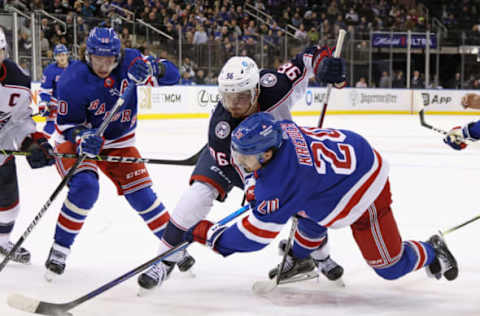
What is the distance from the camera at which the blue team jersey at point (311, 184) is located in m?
1.98

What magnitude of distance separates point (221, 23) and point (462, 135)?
11911 mm

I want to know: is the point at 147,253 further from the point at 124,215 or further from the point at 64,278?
the point at 124,215

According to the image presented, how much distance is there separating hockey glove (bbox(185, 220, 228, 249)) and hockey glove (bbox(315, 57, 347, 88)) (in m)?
0.87

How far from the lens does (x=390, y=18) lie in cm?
1788

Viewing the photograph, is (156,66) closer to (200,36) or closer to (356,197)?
(356,197)

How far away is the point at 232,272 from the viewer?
286 cm

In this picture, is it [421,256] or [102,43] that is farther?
[102,43]

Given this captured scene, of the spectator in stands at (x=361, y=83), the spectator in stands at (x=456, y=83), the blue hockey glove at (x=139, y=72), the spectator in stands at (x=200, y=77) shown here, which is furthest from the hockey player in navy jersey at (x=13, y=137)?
the spectator in stands at (x=456, y=83)

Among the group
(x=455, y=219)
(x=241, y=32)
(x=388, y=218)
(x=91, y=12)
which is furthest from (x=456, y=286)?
(x=241, y=32)

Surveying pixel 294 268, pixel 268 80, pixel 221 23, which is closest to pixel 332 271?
pixel 294 268

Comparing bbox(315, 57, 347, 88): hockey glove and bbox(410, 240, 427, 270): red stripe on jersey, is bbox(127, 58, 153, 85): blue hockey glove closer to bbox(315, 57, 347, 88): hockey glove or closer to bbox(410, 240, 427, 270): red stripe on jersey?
bbox(315, 57, 347, 88): hockey glove

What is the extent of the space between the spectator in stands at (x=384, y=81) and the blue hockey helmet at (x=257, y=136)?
43.2ft

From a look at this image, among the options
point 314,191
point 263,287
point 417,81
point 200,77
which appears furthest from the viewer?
point 417,81

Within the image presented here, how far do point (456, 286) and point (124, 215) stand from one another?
2.14m
